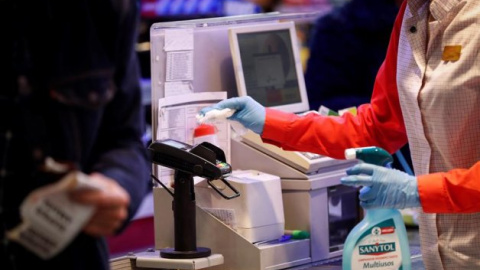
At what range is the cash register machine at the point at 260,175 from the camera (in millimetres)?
3021

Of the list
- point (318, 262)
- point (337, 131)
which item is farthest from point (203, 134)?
point (318, 262)

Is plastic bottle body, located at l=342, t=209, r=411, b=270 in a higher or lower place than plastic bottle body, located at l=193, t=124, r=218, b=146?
lower

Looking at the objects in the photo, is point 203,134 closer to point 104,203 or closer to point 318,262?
point 318,262

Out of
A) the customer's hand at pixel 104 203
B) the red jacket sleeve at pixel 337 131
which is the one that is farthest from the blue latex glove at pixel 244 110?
the customer's hand at pixel 104 203

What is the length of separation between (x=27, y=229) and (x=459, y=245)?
5.04ft

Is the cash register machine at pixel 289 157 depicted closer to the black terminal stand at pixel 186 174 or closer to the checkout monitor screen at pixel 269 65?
the checkout monitor screen at pixel 269 65

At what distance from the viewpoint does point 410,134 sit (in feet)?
9.51

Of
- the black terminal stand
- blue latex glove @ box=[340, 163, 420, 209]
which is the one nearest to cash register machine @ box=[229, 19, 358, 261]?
the black terminal stand

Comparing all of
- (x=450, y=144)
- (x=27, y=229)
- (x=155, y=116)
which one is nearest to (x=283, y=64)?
(x=155, y=116)

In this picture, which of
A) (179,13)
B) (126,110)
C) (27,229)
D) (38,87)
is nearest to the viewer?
(27,229)

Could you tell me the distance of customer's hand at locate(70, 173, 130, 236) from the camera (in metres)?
1.63

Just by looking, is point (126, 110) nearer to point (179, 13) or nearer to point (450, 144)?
point (450, 144)

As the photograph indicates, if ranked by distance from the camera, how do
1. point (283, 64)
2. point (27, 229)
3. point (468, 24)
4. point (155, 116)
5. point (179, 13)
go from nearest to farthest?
point (27, 229) → point (468, 24) → point (155, 116) → point (283, 64) → point (179, 13)

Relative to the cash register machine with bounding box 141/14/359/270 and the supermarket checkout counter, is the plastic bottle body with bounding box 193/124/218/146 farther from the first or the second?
the supermarket checkout counter
